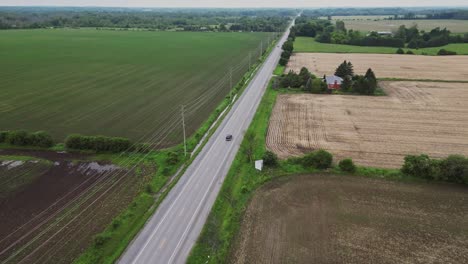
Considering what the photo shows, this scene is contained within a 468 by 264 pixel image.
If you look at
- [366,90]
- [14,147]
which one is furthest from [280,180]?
[366,90]

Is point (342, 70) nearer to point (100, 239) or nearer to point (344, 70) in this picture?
point (344, 70)

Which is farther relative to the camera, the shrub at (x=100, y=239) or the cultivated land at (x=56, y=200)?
the cultivated land at (x=56, y=200)

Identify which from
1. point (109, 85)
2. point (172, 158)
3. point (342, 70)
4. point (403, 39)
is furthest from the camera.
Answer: point (403, 39)

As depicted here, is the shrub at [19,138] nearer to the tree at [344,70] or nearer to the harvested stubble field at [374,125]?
the harvested stubble field at [374,125]

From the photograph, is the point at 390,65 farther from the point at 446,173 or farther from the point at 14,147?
the point at 14,147

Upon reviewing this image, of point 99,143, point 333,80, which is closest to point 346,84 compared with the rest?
point 333,80

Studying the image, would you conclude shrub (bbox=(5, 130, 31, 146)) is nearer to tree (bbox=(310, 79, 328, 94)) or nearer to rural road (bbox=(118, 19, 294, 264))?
rural road (bbox=(118, 19, 294, 264))

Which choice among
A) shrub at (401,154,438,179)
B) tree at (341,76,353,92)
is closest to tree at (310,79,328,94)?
tree at (341,76,353,92)

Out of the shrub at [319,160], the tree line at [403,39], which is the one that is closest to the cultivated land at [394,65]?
the tree line at [403,39]
